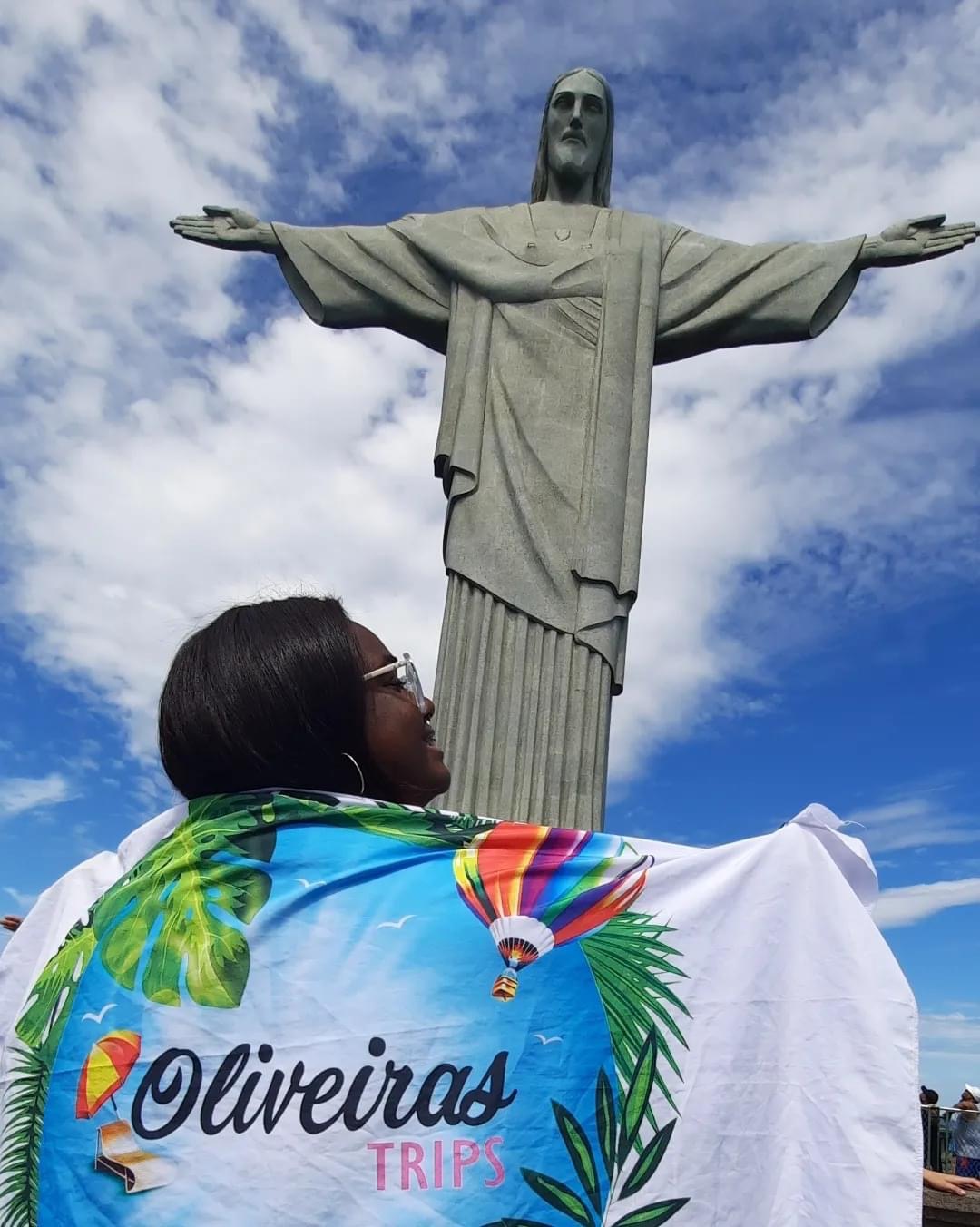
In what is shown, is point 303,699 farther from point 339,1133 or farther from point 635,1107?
point 635,1107

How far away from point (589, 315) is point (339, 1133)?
4966 millimetres

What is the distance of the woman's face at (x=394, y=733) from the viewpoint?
181cm

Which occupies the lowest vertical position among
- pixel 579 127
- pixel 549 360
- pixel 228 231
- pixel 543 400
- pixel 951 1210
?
pixel 951 1210

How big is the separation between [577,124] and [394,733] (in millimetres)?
5308

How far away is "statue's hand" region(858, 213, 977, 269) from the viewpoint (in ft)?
18.8

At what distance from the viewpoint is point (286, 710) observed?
171 cm

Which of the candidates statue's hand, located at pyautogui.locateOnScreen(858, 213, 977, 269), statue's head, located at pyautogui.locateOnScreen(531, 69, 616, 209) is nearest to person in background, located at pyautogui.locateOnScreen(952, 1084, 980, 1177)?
statue's hand, located at pyautogui.locateOnScreen(858, 213, 977, 269)

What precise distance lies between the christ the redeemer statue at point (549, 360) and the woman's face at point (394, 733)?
3.32m

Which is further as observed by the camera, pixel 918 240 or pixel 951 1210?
pixel 918 240

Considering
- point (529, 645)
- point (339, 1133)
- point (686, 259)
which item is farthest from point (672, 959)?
point (686, 259)

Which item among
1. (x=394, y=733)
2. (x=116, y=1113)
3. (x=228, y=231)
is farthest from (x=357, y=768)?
(x=228, y=231)

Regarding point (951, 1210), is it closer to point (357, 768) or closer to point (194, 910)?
point (357, 768)

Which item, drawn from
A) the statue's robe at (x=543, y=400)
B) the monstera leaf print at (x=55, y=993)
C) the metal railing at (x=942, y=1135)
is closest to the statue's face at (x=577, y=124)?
the statue's robe at (x=543, y=400)

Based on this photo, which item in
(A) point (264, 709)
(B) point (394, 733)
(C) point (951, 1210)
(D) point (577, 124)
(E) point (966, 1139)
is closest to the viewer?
(A) point (264, 709)
